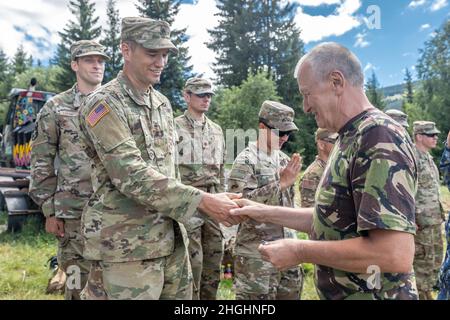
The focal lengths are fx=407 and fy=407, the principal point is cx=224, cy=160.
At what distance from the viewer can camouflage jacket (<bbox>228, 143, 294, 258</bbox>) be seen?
347 cm

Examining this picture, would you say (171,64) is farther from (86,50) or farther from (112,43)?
(86,50)

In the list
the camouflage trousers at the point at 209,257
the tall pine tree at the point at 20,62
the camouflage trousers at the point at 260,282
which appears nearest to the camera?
the camouflage trousers at the point at 260,282

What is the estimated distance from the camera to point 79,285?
11.4 ft

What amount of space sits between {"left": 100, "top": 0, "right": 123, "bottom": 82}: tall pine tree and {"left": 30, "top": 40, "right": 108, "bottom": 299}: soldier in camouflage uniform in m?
28.3

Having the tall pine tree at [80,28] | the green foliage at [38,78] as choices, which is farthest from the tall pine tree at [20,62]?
the tall pine tree at [80,28]

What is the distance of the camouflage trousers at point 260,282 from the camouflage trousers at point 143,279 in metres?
0.96

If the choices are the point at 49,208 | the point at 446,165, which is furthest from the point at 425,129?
the point at 49,208

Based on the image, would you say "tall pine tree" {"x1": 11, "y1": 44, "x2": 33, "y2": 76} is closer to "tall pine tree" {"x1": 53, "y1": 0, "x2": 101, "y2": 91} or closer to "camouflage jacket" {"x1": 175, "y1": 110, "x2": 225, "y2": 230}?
"tall pine tree" {"x1": 53, "y1": 0, "x2": 101, "y2": 91}

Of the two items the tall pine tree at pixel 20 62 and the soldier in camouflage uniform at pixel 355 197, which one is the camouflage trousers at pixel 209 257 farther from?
the tall pine tree at pixel 20 62

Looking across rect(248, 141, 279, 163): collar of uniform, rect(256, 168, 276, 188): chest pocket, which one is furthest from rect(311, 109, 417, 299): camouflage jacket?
rect(248, 141, 279, 163): collar of uniform

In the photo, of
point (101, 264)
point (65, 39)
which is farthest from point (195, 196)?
point (65, 39)

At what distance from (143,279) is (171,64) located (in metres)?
26.0

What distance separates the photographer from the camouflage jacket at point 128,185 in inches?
90.2

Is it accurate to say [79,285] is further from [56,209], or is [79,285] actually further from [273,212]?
[273,212]
